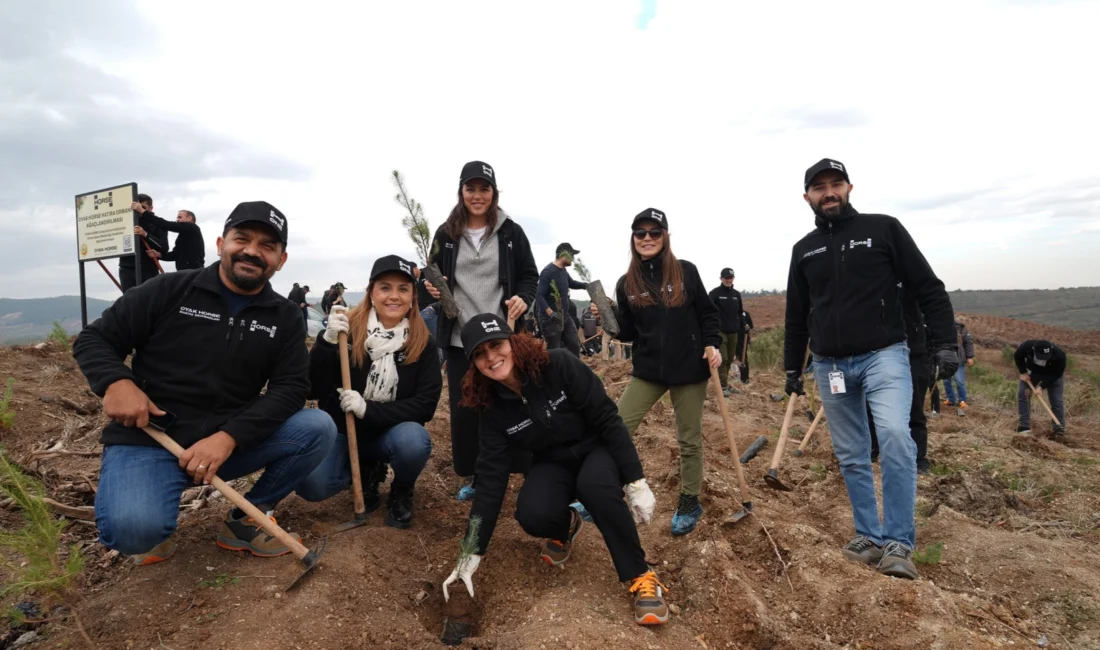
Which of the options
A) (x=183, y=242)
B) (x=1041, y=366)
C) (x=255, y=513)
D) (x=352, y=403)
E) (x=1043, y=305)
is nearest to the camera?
(x=255, y=513)

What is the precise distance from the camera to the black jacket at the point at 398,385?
3605 mm

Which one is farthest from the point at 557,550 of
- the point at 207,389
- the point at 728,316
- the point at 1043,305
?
the point at 1043,305

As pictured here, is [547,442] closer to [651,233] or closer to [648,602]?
[648,602]

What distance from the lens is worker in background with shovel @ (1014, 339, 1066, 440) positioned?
8.51 meters

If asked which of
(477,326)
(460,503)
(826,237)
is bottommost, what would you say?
(460,503)

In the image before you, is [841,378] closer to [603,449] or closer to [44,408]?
[603,449]

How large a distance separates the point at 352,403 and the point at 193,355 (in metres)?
0.88

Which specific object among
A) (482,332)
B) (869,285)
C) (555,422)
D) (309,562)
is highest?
(869,285)

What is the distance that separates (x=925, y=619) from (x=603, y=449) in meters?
1.58

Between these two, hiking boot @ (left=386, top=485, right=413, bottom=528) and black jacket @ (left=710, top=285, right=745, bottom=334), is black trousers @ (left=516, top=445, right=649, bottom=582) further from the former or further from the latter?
black jacket @ (left=710, top=285, right=745, bottom=334)

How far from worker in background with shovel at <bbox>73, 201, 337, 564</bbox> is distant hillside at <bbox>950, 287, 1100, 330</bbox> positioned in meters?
53.6

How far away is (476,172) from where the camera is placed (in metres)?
3.65

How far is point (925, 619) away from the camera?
254cm

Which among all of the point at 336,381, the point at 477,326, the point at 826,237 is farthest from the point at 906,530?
the point at 336,381
